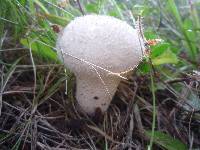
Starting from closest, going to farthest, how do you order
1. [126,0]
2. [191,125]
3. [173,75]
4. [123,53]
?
[123,53] → [191,125] → [173,75] → [126,0]

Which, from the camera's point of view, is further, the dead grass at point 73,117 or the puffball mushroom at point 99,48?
the dead grass at point 73,117

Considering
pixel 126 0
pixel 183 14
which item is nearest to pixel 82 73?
pixel 126 0

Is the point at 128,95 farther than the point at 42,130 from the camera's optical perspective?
Yes

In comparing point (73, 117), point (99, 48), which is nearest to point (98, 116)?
point (73, 117)

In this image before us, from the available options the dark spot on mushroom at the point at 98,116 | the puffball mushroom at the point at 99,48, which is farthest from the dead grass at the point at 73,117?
the puffball mushroom at the point at 99,48

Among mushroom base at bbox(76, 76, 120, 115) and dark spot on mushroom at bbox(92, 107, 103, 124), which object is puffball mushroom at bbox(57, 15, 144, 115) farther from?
dark spot on mushroom at bbox(92, 107, 103, 124)

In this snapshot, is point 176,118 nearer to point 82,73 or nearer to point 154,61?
point 154,61

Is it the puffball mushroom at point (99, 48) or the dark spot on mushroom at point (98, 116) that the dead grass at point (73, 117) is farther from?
the puffball mushroom at point (99, 48)

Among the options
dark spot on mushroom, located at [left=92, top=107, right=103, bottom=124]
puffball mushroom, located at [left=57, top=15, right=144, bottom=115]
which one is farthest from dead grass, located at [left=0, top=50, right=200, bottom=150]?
puffball mushroom, located at [left=57, top=15, right=144, bottom=115]

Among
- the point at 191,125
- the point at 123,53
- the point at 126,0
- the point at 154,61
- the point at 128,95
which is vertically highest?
the point at 126,0
